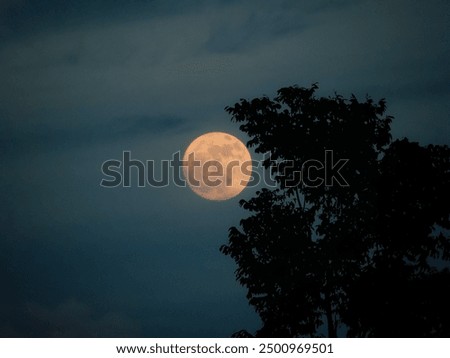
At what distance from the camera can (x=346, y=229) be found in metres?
22.0

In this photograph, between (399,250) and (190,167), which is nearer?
(399,250)

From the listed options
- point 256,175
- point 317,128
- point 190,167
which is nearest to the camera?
point 317,128

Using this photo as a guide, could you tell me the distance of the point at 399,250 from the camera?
20094 mm

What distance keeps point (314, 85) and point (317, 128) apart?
170 centimetres

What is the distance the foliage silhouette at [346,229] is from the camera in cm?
1961

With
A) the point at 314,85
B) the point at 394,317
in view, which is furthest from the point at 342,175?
the point at 394,317

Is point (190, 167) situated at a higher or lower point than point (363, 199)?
higher

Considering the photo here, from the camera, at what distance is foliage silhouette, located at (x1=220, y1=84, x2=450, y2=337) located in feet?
64.3

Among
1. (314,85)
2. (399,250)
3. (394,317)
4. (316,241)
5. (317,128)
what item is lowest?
(394,317)

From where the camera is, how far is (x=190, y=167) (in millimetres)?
29953
